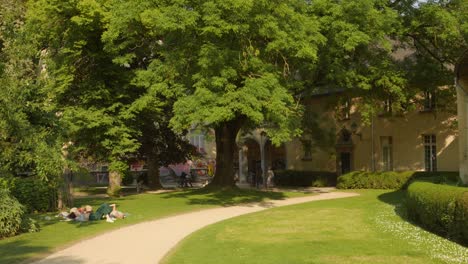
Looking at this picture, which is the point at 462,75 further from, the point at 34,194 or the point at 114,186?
the point at 114,186

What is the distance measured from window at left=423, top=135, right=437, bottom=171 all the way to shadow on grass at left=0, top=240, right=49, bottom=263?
2793 cm

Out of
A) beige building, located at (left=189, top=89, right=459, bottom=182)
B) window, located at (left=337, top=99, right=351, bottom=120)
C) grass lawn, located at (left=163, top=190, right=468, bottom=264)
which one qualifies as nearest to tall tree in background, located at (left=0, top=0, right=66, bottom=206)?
grass lawn, located at (left=163, top=190, right=468, bottom=264)

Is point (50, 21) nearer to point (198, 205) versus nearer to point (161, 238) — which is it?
point (198, 205)

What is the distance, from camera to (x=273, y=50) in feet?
74.1

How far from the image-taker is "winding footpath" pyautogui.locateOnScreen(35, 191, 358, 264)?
38.5 feet

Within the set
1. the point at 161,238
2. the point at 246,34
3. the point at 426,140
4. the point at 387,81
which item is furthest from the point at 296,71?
the point at 161,238

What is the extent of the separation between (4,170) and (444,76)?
2383cm

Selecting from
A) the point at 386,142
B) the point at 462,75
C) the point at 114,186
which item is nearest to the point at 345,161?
the point at 386,142

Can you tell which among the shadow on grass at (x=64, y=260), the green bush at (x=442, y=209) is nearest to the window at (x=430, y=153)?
the green bush at (x=442, y=209)

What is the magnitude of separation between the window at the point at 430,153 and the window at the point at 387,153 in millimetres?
2628

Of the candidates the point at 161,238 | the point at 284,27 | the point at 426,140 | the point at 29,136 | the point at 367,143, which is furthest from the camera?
the point at 367,143

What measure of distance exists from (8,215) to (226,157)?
1740 cm

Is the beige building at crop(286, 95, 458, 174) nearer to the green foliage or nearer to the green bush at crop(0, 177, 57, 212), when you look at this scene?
the green bush at crop(0, 177, 57, 212)

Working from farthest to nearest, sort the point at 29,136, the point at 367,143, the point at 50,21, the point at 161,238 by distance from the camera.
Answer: the point at 367,143, the point at 50,21, the point at 29,136, the point at 161,238
